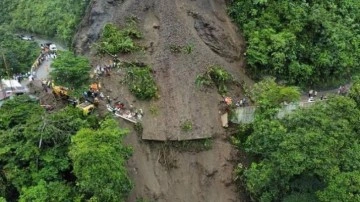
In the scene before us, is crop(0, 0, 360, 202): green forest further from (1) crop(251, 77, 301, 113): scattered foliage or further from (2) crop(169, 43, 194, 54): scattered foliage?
(2) crop(169, 43, 194, 54): scattered foliage

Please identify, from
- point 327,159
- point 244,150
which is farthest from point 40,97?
point 327,159

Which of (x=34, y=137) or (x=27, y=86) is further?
(x=27, y=86)

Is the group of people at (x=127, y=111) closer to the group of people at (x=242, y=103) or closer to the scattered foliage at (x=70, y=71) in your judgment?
the scattered foliage at (x=70, y=71)

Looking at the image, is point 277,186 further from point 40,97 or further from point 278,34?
point 40,97

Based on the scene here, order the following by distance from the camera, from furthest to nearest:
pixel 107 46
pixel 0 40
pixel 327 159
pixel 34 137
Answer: pixel 0 40 → pixel 107 46 → pixel 34 137 → pixel 327 159


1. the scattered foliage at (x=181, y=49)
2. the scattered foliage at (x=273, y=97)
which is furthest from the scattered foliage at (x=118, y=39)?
the scattered foliage at (x=273, y=97)

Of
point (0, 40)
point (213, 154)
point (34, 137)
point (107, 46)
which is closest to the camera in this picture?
point (34, 137)

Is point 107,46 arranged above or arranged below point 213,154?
above
